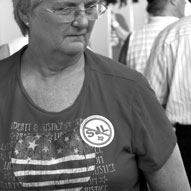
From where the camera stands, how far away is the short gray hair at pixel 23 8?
2.01m

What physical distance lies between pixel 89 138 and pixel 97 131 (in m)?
0.04

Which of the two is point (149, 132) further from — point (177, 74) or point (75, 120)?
point (177, 74)

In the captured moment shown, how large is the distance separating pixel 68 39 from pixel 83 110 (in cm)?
26

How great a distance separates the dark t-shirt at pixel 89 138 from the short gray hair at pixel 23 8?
24 cm

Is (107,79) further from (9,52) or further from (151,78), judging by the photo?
(151,78)

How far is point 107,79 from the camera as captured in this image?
2.07 meters

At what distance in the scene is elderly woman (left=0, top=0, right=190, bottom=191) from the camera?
77.1 inches

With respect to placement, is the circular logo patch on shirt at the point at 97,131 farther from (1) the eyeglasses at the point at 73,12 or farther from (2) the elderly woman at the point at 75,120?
(1) the eyeglasses at the point at 73,12

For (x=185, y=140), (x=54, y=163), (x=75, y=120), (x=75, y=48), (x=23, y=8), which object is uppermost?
(x=23, y=8)

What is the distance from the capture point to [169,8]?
14.9ft

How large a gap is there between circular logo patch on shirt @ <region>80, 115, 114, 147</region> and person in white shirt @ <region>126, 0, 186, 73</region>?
2.53 m

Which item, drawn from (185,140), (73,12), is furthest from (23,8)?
(185,140)

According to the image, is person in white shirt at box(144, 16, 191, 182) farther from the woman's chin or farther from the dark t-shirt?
the woman's chin

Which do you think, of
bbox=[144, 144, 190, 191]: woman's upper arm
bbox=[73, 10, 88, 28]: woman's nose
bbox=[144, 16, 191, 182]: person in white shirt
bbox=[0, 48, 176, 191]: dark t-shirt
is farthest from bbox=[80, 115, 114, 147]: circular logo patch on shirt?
bbox=[144, 16, 191, 182]: person in white shirt
